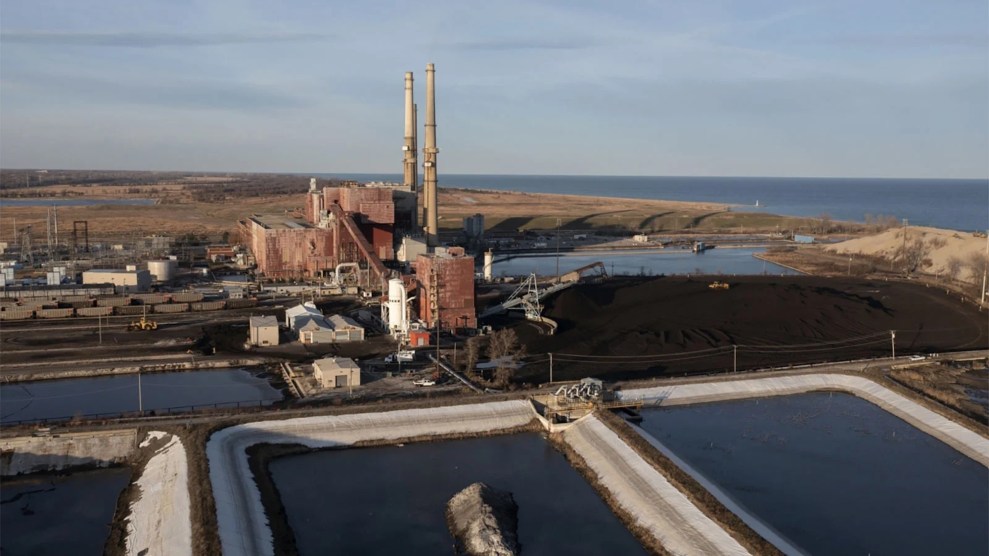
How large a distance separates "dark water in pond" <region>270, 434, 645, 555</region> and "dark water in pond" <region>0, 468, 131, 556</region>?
3.73m

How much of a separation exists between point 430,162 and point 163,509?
38.9m

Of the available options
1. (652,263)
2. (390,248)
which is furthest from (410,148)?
(652,263)

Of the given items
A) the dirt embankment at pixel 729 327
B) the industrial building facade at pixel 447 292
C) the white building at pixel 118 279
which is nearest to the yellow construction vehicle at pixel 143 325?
the white building at pixel 118 279

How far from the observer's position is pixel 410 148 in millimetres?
58969

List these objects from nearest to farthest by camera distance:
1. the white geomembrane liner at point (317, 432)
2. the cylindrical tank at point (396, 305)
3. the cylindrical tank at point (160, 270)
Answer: the white geomembrane liner at point (317, 432), the cylindrical tank at point (396, 305), the cylindrical tank at point (160, 270)

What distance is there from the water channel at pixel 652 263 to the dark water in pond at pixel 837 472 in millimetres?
28943

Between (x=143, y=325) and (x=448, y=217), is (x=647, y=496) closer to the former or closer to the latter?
(x=143, y=325)

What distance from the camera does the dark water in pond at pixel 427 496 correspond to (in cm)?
1712

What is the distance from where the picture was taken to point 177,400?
82.9ft

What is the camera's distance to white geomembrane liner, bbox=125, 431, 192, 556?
52.5 feet

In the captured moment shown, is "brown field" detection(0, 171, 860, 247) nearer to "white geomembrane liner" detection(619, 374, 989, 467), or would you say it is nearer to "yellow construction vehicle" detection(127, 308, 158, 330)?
"yellow construction vehicle" detection(127, 308, 158, 330)

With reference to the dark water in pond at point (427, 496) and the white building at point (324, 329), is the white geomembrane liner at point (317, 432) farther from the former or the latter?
the white building at point (324, 329)

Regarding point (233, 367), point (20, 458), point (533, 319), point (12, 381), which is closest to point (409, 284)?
point (533, 319)

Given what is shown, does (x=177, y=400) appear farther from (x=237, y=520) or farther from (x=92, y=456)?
(x=237, y=520)
